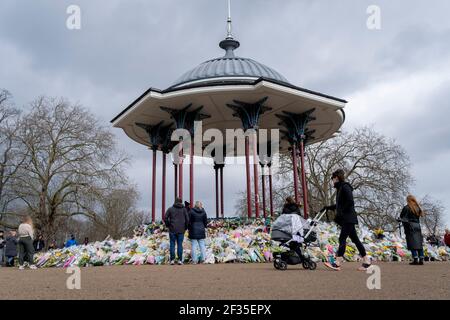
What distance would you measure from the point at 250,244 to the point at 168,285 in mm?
6653

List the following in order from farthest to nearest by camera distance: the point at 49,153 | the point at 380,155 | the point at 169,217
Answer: the point at 380,155 → the point at 49,153 → the point at 169,217

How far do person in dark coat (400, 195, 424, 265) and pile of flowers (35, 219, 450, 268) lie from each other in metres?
1.92

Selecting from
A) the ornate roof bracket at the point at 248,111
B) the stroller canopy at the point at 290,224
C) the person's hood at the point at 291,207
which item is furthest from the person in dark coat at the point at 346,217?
the ornate roof bracket at the point at 248,111

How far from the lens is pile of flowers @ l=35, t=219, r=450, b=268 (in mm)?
11492

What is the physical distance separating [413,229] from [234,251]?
4837 mm

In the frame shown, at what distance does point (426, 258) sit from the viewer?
42.0 feet

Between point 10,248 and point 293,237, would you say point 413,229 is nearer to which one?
point 293,237

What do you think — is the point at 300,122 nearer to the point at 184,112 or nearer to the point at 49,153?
the point at 184,112

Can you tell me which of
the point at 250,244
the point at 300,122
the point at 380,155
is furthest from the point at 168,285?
the point at 380,155

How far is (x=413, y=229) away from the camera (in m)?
9.96

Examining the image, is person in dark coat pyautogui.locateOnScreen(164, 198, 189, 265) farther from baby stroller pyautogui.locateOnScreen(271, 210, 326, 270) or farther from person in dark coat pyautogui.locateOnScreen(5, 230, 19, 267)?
person in dark coat pyautogui.locateOnScreen(5, 230, 19, 267)

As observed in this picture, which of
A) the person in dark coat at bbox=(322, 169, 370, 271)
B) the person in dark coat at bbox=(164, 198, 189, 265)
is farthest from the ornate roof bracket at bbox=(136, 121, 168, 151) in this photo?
the person in dark coat at bbox=(322, 169, 370, 271)

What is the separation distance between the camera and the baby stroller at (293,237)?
26.5 feet

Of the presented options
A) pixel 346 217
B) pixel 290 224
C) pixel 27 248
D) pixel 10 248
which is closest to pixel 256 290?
pixel 346 217
